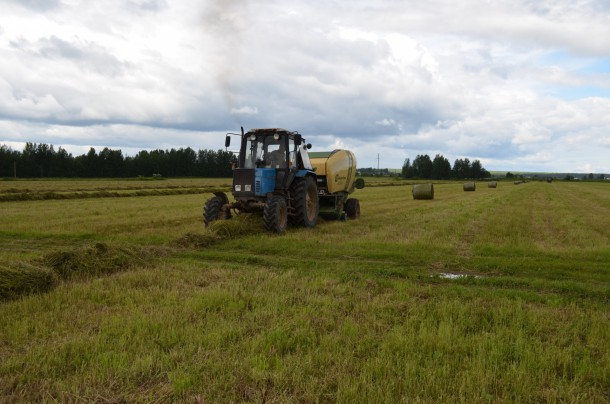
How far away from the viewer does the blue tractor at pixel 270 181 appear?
41.4 feet

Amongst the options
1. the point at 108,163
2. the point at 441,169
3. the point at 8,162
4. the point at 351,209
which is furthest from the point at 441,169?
the point at 351,209

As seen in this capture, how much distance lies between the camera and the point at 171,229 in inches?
531

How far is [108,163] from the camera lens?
8944 cm

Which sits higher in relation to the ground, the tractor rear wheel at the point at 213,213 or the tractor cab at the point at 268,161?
the tractor cab at the point at 268,161

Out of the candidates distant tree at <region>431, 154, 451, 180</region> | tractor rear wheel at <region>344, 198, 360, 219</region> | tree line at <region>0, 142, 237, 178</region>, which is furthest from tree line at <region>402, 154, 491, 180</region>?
tractor rear wheel at <region>344, 198, 360, 219</region>

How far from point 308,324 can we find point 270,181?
8.09 meters

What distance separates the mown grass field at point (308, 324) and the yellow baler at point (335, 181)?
210 inches

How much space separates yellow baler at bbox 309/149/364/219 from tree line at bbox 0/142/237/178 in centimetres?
6385

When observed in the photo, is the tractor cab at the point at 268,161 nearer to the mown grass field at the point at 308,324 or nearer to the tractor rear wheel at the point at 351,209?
the mown grass field at the point at 308,324

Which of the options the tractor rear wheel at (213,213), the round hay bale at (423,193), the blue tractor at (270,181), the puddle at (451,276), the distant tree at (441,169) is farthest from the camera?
the distant tree at (441,169)

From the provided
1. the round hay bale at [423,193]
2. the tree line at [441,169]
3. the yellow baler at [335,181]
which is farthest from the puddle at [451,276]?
the tree line at [441,169]

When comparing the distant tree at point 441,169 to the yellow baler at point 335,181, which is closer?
the yellow baler at point 335,181

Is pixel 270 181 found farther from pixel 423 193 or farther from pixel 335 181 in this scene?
pixel 423 193

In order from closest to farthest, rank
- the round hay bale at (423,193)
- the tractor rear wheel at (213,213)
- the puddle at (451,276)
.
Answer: the puddle at (451,276)
the tractor rear wheel at (213,213)
the round hay bale at (423,193)
